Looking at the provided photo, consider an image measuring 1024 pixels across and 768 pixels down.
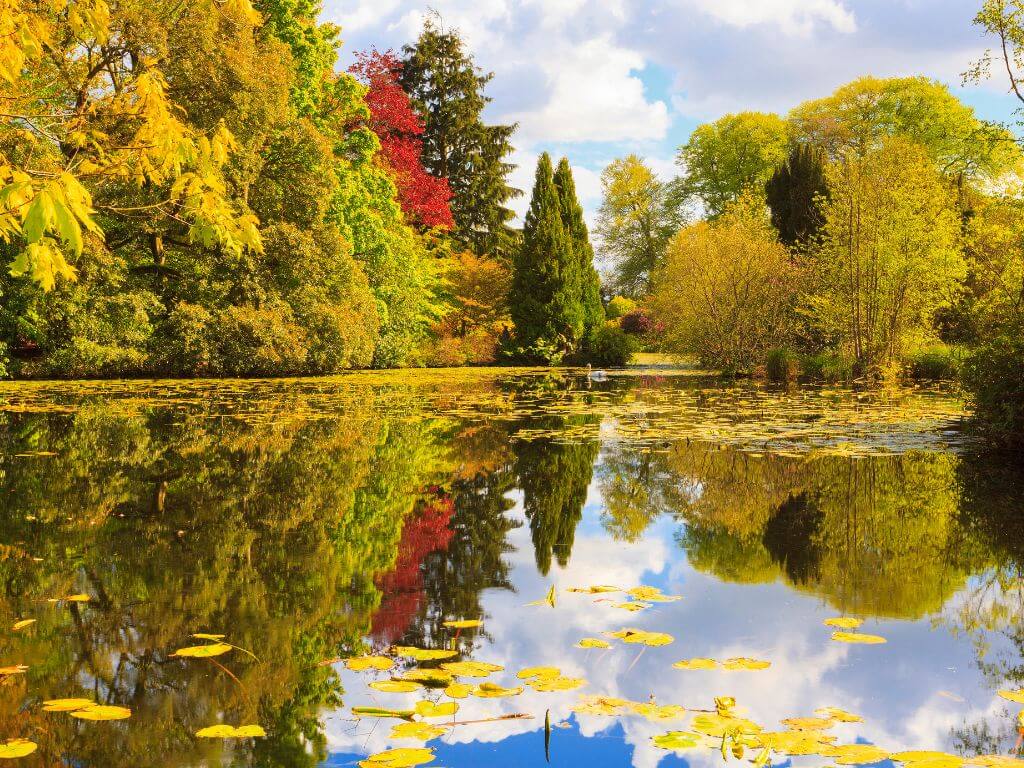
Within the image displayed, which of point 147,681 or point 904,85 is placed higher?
point 904,85

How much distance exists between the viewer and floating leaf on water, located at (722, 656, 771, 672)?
2.75 meters

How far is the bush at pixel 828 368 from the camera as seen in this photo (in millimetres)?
18828

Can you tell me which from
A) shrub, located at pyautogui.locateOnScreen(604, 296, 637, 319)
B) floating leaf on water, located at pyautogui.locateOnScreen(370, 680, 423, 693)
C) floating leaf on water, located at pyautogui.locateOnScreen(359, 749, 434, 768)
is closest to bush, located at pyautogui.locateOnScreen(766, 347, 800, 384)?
floating leaf on water, located at pyautogui.locateOnScreen(370, 680, 423, 693)

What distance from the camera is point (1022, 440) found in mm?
7723

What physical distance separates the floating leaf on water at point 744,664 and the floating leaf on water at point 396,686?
1053 mm

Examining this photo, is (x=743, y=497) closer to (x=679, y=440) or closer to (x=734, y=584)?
(x=734, y=584)

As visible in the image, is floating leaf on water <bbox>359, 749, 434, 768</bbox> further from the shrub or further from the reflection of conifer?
the shrub

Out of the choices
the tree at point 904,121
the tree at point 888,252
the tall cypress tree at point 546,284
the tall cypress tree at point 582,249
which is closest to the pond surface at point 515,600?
the tree at point 888,252

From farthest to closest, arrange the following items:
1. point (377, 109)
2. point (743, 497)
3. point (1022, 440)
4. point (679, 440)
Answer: point (377, 109) < point (679, 440) < point (1022, 440) < point (743, 497)

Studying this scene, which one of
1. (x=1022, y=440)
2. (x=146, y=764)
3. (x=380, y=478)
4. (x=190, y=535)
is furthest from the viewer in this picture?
(x=1022, y=440)

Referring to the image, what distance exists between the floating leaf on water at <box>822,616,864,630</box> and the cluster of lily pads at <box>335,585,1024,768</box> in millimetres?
124

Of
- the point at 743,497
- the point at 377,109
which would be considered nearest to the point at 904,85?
the point at 377,109

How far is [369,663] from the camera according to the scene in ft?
9.06

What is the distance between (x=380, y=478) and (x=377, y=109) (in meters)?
26.5
